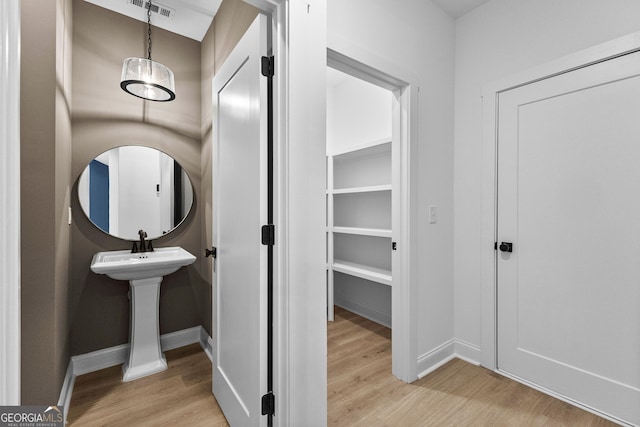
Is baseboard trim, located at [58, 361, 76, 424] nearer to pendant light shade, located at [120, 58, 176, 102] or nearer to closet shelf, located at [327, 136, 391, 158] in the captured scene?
pendant light shade, located at [120, 58, 176, 102]

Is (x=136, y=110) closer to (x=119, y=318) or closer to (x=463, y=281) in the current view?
(x=119, y=318)

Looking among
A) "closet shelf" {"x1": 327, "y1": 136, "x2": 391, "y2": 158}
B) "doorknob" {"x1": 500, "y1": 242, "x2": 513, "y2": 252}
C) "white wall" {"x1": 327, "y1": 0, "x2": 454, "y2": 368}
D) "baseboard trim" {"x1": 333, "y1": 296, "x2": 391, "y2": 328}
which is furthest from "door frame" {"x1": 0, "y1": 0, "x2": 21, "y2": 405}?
"baseboard trim" {"x1": 333, "y1": 296, "x2": 391, "y2": 328}

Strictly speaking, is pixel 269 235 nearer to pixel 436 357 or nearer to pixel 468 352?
pixel 436 357

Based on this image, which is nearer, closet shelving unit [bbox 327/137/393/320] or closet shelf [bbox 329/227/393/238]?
closet shelf [bbox 329/227/393/238]

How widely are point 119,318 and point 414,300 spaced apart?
2.32 meters

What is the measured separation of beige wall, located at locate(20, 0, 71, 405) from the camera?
1.36 metres

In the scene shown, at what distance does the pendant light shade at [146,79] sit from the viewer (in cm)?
192

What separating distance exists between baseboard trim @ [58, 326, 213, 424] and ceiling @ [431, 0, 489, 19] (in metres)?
3.26

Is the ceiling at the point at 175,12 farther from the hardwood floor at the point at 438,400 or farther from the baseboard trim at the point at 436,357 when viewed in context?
the baseboard trim at the point at 436,357

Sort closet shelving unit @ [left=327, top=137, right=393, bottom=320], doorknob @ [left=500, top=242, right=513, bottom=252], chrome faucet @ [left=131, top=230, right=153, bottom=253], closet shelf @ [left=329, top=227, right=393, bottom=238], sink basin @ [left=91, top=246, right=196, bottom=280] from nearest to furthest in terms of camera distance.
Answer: sink basin @ [left=91, top=246, right=196, bottom=280]
doorknob @ [left=500, top=242, right=513, bottom=252]
chrome faucet @ [left=131, top=230, right=153, bottom=253]
closet shelf @ [left=329, top=227, right=393, bottom=238]
closet shelving unit @ [left=327, top=137, right=393, bottom=320]

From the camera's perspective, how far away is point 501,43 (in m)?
2.06

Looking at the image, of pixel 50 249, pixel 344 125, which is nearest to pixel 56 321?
pixel 50 249

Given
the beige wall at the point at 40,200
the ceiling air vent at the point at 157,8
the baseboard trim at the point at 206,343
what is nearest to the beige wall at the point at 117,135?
the baseboard trim at the point at 206,343

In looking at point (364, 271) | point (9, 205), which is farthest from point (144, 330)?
point (364, 271)
